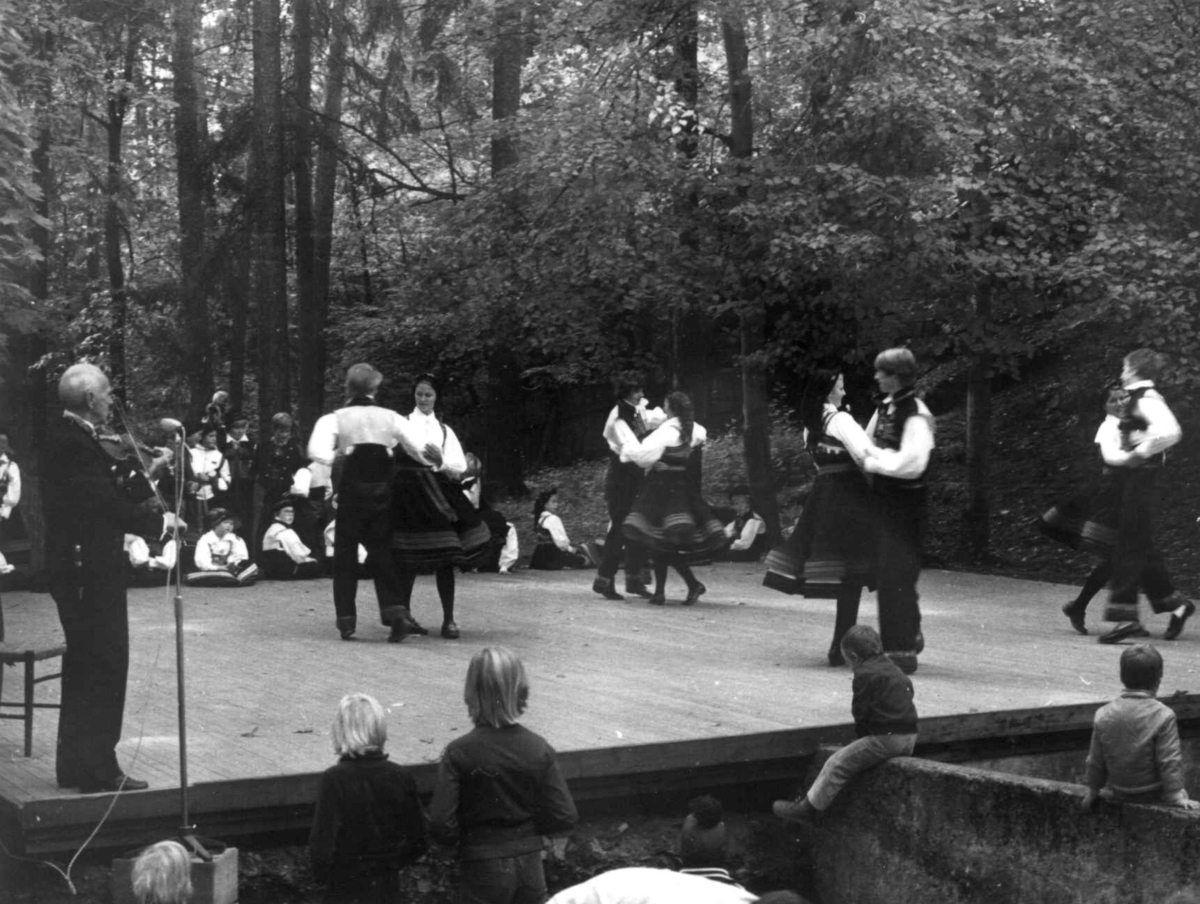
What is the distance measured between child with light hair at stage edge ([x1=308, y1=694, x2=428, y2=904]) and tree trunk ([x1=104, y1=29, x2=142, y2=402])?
21394 millimetres

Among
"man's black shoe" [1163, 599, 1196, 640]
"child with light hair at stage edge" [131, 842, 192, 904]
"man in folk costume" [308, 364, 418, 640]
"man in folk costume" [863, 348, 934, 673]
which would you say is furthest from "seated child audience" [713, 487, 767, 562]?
"child with light hair at stage edge" [131, 842, 192, 904]

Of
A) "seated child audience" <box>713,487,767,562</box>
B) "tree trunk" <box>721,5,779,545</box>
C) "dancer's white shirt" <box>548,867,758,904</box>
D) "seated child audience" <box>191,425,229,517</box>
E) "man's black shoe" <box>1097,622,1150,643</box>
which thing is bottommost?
"man's black shoe" <box>1097,622,1150,643</box>

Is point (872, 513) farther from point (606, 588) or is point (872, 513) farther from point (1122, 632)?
point (606, 588)

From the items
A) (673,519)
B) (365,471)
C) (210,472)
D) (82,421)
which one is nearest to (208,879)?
(82,421)

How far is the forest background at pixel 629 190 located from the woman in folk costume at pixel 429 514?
2.83 metres

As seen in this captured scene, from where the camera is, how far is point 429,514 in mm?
11516

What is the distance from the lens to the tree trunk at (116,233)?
2664cm

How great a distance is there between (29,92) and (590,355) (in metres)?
7.32

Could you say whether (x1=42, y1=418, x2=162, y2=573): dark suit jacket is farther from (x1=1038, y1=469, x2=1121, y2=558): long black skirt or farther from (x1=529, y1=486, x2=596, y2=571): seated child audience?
(x1=529, y1=486, x2=596, y2=571): seated child audience

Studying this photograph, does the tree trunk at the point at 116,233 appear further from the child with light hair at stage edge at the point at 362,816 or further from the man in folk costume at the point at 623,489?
the child with light hair at stage edge at the point at 362,816

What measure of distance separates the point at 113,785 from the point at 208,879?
822 millimetres

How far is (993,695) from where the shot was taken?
29.3 ft

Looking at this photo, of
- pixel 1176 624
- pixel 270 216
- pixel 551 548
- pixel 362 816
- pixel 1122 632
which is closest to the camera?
pixel 362 816

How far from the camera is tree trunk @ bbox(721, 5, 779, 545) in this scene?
61.8 feet
